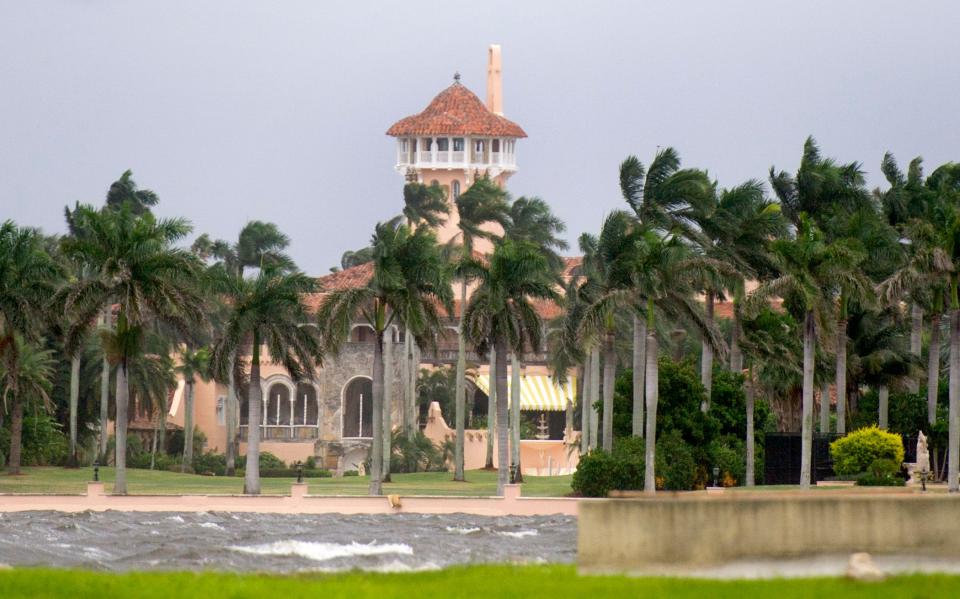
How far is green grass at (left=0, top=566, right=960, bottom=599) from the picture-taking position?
21.4m

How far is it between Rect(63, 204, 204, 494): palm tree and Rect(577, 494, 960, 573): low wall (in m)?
39.8

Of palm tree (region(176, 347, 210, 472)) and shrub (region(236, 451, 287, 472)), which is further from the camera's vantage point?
shrub (region(236, 451, 287, 472))

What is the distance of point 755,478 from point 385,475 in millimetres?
16737

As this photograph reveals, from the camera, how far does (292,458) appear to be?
102688 millimetres

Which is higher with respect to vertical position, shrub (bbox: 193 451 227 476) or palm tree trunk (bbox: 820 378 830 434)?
palm tree trunk (bbox: 820 378 830 434)

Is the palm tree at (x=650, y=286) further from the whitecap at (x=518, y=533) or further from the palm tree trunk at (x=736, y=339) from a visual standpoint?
the whitecap at (x=518, y=533)

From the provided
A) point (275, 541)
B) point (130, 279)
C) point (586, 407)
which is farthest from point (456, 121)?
point (275, 541)

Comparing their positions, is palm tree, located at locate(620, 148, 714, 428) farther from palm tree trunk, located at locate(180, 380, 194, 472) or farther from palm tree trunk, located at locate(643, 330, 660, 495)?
palm tree trunk, located at locate(180, 380, 194, 472)

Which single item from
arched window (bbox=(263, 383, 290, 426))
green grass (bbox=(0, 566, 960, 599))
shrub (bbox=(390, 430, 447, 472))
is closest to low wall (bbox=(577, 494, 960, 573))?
green grass (bbox=(0, 566, 960, 599))

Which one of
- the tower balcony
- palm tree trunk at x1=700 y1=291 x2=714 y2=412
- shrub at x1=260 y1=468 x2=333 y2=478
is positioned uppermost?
the tower balcony

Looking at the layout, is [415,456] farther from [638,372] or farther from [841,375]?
[638,372]

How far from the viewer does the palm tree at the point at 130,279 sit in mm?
62031

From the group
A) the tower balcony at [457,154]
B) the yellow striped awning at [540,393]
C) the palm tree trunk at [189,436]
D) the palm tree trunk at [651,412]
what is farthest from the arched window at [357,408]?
the palm tree trunk at [651,412]

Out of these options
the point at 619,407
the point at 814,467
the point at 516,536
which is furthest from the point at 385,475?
the point at 516,536
